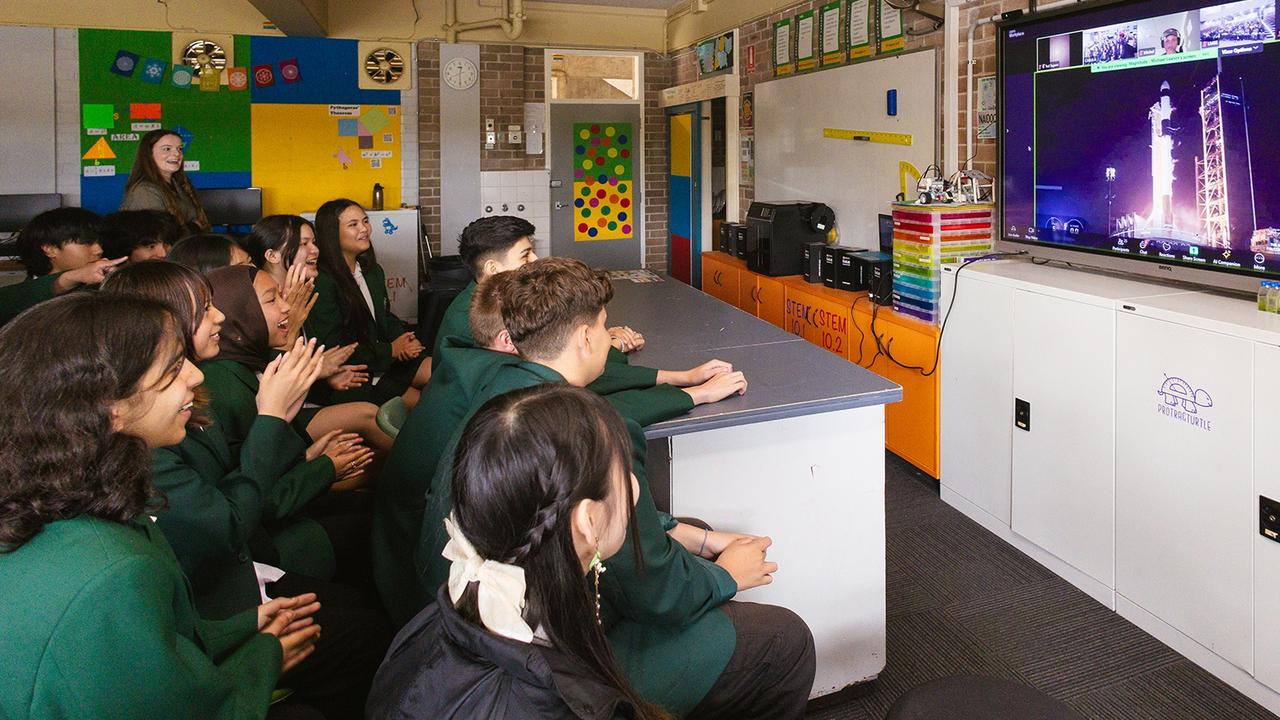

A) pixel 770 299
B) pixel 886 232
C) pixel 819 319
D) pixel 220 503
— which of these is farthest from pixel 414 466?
pixel 770 299

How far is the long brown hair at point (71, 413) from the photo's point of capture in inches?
42.9

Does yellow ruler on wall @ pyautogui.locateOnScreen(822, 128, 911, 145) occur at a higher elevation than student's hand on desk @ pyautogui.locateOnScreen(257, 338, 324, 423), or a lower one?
higher

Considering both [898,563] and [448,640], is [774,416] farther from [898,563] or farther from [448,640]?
[898,563]

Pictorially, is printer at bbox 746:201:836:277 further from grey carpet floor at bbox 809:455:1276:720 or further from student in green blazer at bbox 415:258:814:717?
student in green blazer at bbox 415:258:814:717

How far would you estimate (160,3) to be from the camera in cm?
651

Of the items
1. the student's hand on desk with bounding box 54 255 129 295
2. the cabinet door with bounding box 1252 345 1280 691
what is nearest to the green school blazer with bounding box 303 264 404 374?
the student's hand on desk with bounding box 54 255 129 295

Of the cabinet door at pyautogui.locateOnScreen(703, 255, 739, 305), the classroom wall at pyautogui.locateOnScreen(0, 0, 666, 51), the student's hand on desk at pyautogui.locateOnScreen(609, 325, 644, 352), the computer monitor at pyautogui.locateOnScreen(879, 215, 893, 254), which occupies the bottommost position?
the student's hand on desk at pyautogui.locateOnScreen(609, 325, 644, 352)

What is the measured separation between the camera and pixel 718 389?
215 centimetres

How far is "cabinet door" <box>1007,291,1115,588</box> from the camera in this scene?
8.91 feet

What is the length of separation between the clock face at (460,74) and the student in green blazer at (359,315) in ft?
11.9

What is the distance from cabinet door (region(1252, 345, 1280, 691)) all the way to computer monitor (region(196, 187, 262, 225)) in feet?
21.3

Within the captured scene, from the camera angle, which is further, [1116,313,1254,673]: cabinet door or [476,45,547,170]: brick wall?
[476,45,547,170]: brick wall

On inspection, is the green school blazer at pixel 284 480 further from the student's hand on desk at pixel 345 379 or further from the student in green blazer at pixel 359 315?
the student in green blazer at pixel 359 315

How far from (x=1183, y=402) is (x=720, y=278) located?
3.61m
